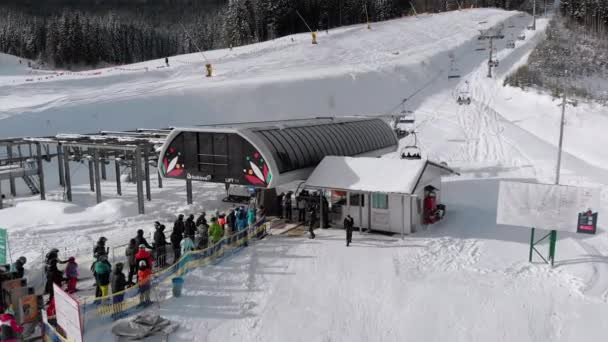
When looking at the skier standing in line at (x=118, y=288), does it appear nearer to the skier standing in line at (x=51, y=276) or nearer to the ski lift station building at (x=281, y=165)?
the skier standing in line at (x=51, y=276)

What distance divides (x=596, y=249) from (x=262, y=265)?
429 inches

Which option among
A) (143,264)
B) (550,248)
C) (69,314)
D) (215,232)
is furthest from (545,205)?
(69,314)

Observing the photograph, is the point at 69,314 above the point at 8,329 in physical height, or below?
above

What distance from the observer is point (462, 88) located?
2304 inches

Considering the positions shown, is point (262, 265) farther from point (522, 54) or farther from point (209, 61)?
point (522, 54)

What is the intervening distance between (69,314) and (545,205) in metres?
12.9

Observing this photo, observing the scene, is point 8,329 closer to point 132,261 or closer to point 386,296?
point 132,261

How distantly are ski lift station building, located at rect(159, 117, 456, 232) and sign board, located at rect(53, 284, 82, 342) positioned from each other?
1064 cm

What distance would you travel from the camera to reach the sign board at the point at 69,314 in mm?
8859

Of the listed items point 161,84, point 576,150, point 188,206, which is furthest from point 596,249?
point 161,84

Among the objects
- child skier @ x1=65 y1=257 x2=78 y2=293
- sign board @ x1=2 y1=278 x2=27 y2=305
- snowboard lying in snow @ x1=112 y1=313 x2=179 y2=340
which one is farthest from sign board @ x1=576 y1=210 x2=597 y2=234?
sign board @ x1=2 y1=278 x2=27 y2=305

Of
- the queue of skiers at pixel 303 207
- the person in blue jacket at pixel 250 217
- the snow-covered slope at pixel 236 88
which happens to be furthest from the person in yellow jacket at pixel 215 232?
the snow-covered slope at pixel 236 88

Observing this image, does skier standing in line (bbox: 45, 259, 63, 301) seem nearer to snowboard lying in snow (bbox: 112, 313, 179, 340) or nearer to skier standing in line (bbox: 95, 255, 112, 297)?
skier standing in line (bbox: 95, 255, 112, 297)

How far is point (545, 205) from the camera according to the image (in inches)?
603
